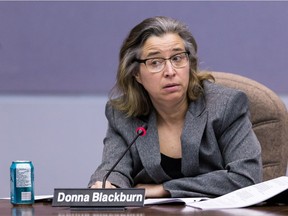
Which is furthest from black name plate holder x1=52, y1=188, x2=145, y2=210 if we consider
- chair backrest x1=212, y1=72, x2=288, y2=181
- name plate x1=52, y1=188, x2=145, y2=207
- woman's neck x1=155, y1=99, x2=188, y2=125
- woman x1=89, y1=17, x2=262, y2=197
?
chair backrest x1=212, y1=72, x2=288, y2=181

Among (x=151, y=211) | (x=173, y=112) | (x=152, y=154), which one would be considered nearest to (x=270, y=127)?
(x=173, y=112)

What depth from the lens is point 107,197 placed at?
2240 mm

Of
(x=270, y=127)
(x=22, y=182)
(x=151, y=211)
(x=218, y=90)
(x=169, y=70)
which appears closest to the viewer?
(x=151, y=211)

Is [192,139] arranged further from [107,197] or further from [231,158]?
[107,197]

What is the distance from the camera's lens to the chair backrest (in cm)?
309

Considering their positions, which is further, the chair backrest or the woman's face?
the chair backrest

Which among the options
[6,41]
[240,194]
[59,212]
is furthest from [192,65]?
[6,41]

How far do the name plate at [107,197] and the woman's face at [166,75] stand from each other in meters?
0.70

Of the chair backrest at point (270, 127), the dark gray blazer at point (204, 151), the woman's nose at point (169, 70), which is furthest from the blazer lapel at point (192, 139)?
the chair backrest at point (270, 127)

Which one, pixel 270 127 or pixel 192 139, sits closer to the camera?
pixel 192 139

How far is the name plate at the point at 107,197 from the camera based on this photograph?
2.23 meters

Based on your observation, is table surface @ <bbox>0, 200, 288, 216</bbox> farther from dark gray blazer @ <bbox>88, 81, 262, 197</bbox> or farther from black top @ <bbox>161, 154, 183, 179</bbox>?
black top @ <bbox>161, 154, 183, 179</bbox>

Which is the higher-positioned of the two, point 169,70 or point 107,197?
point 169,70

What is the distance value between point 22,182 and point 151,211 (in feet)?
1.49
